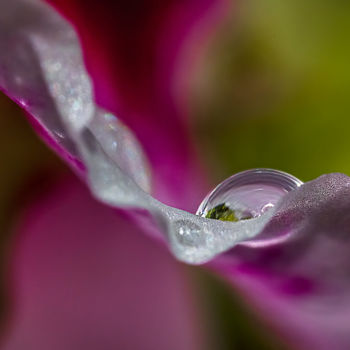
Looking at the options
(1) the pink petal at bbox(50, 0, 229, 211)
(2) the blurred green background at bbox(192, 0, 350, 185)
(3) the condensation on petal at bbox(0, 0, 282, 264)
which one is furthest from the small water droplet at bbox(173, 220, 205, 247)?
(2) the blurred green background at bbox(192, 0, 350, 185)

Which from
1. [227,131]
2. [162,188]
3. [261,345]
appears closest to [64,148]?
[162,188]

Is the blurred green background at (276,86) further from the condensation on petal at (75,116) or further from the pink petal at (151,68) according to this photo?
the condensation on petal at (75,116)

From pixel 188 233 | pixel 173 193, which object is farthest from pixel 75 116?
pixel 173 193

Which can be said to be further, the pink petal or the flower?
the pink petal

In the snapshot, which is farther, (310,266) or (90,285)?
(90,285)

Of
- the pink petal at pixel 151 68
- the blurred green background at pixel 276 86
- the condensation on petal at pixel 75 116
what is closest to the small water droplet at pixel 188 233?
the condensation on petal at pixel 75 116

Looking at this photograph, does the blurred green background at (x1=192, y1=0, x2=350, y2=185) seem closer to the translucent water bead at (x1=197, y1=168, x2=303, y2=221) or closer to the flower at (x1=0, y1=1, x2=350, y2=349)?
the flower at (x1=0, y1=1, x2=350, y2=349)

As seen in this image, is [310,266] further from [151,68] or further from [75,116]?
[151,68]
